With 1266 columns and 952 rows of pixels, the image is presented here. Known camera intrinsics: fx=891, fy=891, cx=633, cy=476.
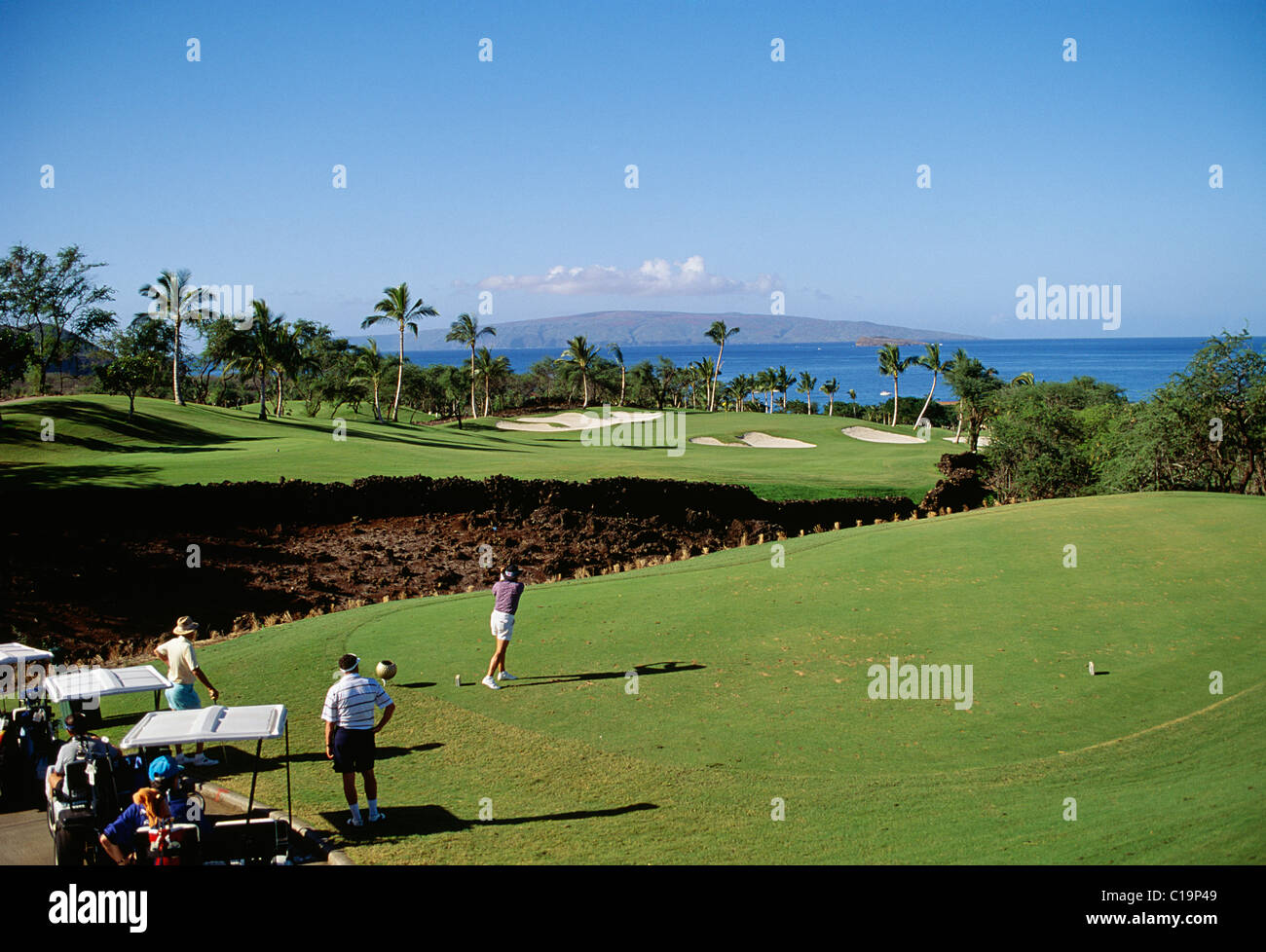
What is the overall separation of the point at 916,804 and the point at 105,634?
22135mm

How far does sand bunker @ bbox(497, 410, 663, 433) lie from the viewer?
8444 centimetres

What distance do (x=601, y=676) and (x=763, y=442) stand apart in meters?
59.1

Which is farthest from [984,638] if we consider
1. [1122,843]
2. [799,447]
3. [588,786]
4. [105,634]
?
[799,447]

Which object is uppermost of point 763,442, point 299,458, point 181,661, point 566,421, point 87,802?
point 566,421

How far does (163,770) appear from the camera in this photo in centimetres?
954

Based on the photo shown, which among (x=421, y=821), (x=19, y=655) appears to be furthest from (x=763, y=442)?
(x=421, y=821)

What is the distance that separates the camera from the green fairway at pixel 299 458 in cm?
3341

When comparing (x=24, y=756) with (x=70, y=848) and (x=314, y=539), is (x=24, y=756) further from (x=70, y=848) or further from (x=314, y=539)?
(x=314, y=539)

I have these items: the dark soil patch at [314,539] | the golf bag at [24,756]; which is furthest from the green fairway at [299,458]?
the golf bag at [24,756]

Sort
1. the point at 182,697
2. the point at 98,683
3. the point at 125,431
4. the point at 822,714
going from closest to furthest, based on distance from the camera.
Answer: the point at 98,683
the point at 182,697
the point at 822,714
the point at 125,431

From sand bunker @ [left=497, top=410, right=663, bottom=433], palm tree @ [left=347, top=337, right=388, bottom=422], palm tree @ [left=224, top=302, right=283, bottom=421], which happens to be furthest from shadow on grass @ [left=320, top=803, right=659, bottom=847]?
sand bunker @ [left=497, top=410, right=663, bottom=433]

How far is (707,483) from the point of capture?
1548 inches
